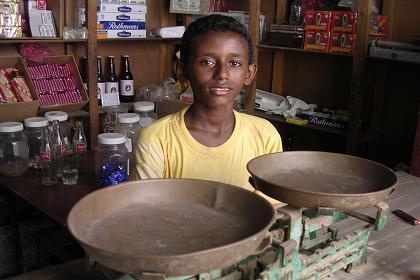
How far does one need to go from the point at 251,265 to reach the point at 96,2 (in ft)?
7.89

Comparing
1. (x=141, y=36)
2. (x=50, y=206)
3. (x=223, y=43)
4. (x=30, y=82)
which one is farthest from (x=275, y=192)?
(x=141, y=36)

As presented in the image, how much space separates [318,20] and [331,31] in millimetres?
120

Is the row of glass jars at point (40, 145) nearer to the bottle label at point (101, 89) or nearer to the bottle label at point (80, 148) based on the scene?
the bottle label at point (80, 148)

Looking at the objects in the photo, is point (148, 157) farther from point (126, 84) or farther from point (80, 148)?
point (126, 84)

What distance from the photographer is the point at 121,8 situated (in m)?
3.16

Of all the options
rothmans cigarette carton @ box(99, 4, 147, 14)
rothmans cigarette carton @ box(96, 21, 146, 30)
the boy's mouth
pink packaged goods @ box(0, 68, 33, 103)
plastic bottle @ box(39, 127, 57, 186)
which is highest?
rothmans cigarette carton @ box(99, 4, 147, 14)

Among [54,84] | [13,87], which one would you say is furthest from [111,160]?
[54,84]

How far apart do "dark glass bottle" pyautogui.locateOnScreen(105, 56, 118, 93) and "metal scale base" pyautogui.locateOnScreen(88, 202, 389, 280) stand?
2.42 meters

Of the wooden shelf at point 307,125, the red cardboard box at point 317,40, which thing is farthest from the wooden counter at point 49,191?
the red cardboard box at point 317,40

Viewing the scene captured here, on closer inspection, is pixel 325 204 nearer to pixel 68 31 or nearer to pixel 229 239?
pixel 229 239

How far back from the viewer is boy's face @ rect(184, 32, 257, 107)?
1.11 m

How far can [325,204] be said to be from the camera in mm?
841

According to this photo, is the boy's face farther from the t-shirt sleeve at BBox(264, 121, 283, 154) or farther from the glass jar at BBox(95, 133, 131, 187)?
the glass jar at BBox(95, 133, 131, 187)

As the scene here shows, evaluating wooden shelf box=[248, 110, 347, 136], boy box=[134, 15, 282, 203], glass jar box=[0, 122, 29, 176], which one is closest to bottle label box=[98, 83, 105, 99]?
glass jar box=[0, 122, 29, 176]
